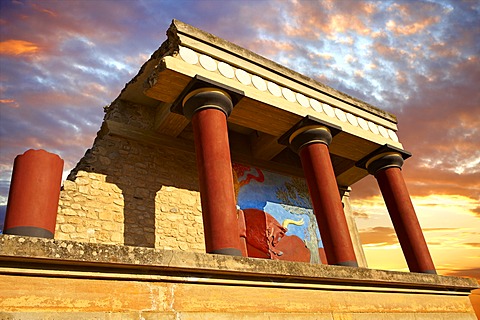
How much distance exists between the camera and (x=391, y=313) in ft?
15.5

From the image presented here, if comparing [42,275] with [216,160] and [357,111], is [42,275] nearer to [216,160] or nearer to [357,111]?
[216,160]

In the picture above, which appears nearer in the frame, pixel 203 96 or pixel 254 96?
pixel 203 96

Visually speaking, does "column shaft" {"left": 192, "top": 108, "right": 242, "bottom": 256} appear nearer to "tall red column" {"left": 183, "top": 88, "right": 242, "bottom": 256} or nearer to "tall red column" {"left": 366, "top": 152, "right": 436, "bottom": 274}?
"tall red column" {"left": 183, "top": 88, "right": 242, "bottom": 256}

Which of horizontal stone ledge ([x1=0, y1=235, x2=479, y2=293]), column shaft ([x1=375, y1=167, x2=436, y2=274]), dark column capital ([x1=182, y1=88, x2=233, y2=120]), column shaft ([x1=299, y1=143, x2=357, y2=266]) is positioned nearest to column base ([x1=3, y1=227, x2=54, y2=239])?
horizontal stone ledge ([x1=0, y1=235, x2=479, y2=293])

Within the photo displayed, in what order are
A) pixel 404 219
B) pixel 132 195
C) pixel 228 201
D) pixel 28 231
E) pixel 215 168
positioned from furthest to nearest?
pixel 404 219 → pixel 132 195 → pixel 215 168 → pixel 228 201 → pixel 28 231

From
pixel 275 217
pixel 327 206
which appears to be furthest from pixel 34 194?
pixel 275 217

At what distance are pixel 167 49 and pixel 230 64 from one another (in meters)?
1.14

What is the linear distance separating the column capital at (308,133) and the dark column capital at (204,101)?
191cm

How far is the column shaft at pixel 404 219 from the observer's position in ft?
24.9

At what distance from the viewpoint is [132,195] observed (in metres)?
6.98

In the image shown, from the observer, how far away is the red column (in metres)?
3.48

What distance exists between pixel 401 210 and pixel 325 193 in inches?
105

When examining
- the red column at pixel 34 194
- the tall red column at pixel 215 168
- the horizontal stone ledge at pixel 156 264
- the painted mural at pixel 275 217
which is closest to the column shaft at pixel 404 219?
the painted mural at pixel 275 217

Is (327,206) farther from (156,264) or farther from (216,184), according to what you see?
(156,264)
